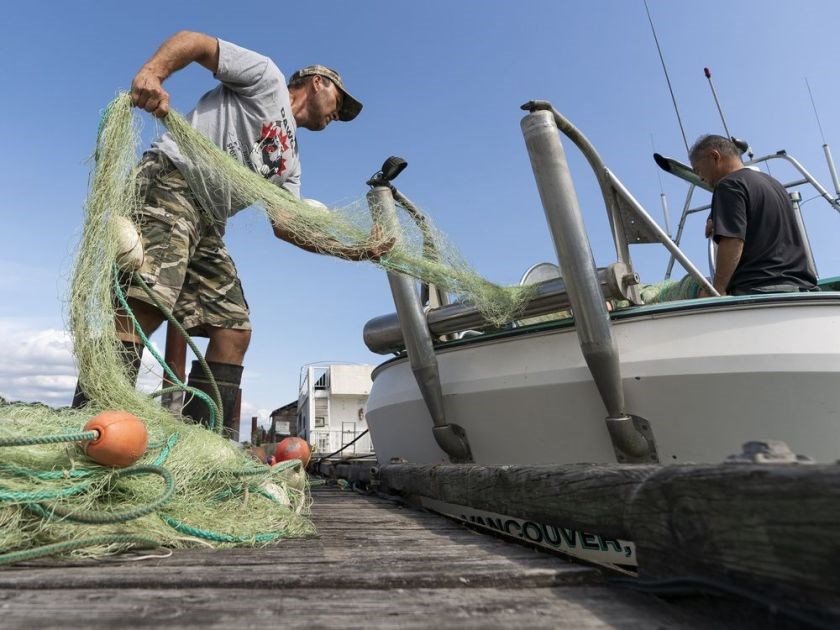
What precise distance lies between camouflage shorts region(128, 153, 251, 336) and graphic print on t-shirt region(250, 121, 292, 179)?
0.44 metres

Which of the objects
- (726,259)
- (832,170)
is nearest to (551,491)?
(726,259)

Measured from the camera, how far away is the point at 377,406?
14.0 feet

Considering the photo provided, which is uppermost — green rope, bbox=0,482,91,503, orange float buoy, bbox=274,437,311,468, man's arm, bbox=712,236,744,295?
man's arm, bbox=712,236,744,295

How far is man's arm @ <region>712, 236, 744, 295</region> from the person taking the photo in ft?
10.6

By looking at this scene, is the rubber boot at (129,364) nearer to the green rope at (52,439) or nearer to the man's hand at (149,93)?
the green rope at (52,439)

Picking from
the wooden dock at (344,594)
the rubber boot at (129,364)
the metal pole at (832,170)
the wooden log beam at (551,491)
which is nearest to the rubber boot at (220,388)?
the rubber boot at (129,364)

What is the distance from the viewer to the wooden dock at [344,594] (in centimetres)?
107

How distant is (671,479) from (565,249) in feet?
5.88

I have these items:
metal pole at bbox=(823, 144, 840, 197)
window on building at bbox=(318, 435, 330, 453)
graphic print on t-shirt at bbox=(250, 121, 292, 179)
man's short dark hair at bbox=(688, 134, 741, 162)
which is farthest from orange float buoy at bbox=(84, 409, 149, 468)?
window on building at bbox=(318, 435, 330, 453)

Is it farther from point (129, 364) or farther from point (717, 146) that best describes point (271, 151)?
point (717, 146)

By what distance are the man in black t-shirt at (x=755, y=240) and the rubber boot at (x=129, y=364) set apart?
306cm

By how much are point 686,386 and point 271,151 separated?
2586mm

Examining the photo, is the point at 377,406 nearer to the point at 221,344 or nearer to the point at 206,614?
the point at 221,344

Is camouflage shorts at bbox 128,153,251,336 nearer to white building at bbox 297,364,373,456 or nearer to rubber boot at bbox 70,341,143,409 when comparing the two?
rubber boot at bbox 70,341,143,409
